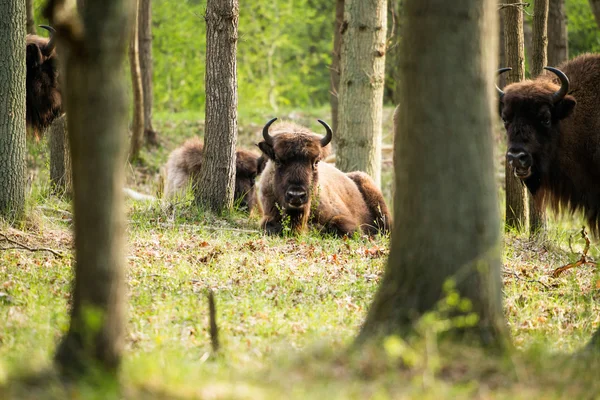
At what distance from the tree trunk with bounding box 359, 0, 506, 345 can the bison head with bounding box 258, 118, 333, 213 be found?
20.2 feet

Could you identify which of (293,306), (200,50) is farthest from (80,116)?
(200,50)

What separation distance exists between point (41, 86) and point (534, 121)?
7.11 metres

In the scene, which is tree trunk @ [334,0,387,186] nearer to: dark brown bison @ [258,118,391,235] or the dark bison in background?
dark brown bison @ [258,118,391,235]

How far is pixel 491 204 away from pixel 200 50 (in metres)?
29.0

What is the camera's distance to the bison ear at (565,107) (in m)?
9.08

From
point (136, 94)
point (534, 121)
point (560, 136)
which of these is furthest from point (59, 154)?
point (560, 136)

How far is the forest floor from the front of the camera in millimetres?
3822

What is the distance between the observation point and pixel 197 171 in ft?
44.7

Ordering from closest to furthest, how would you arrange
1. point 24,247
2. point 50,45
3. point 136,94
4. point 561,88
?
point 24,247 → point 561,88 → point 50,45 → point 136,94

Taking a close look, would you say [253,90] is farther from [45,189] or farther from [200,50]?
[45,189]

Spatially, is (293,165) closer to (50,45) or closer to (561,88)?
(561,88)

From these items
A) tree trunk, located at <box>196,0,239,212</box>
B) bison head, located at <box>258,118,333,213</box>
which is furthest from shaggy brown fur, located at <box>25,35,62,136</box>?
bison head, located at <box>258,118,333,213</box>

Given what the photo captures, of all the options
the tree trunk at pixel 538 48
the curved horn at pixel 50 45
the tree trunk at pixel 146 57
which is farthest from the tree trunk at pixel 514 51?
the tree trunk at pixel 146 57

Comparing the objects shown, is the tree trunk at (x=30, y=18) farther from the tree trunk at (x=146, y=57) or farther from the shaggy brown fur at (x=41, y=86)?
the tree trunk at (x=146, y=57)
